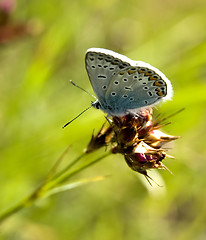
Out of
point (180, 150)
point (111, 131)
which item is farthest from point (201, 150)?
point (111, 131)

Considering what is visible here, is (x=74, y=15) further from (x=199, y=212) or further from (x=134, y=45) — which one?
(x=199, y=212)

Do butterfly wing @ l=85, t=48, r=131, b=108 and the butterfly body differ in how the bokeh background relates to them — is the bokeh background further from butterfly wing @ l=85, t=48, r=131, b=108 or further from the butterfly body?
butterfly wing @ l=85, t=48, r=131, b=108

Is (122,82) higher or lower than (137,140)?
higher

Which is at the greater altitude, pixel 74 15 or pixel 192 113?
pixel 74 15

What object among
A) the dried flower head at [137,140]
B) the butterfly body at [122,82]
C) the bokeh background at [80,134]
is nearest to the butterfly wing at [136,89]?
the butterfly body at [122,82]

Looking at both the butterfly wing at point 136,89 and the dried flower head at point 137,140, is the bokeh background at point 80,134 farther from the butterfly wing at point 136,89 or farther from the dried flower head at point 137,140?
the dried flower head at point 137,140

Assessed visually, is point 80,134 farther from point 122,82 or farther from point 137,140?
point 137,140

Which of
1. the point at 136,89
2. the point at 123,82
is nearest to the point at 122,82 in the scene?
the point at 123,82
